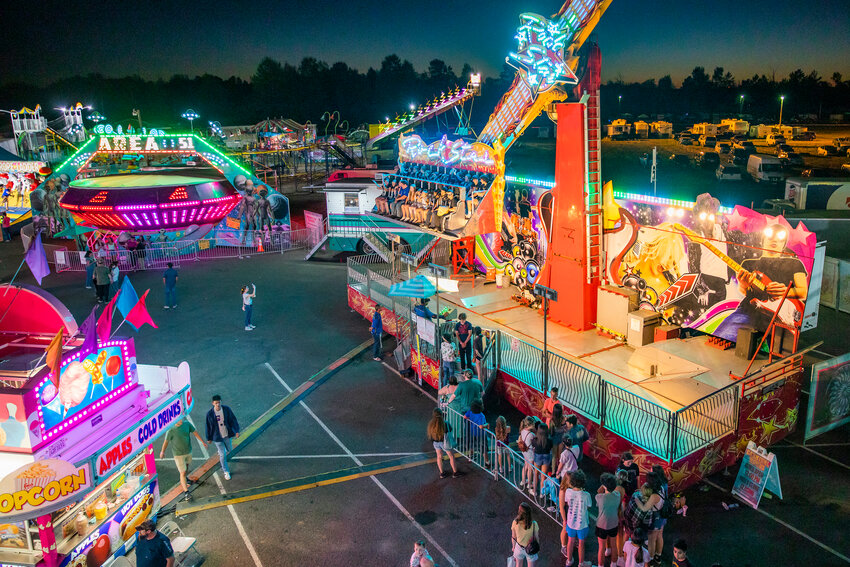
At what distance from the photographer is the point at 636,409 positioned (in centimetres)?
1109

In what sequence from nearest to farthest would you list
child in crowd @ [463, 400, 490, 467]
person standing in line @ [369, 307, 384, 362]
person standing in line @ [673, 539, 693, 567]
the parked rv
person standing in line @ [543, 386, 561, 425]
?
person standing in line @ [673, 539, 693, 567] → person standing in line @ [543, 386, 561, 425] → child in crowd @ [463, 400, 490, 467] → person standing in line @ [369, 307, 384, 362] → the parked rv

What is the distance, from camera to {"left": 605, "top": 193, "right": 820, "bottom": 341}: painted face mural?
1254 cm

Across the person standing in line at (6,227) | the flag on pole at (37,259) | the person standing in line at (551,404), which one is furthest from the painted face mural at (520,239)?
the person standing in line at (6,227)

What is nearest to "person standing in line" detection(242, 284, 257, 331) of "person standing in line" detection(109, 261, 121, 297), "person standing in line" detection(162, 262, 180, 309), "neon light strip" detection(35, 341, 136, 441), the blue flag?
"person standing in line" detection(162, 262, 180, 309)

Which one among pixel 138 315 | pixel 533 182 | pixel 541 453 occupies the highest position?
pixel 533 182

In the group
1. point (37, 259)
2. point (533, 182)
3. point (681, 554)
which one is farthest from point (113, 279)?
point (681, 554)

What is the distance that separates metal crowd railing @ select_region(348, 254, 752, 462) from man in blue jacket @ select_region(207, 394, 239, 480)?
5993 mm

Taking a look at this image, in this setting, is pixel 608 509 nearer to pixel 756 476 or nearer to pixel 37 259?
pixel 756 476

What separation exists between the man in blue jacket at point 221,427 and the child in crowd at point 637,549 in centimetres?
681

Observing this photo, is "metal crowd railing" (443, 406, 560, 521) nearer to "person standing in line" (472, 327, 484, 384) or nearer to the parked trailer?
"person standing in line" (472, 327, 484, 384)

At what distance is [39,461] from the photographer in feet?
23.4

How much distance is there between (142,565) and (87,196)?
442 inches

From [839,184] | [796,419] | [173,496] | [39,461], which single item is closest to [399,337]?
[173,496]

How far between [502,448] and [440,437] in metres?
1.21
